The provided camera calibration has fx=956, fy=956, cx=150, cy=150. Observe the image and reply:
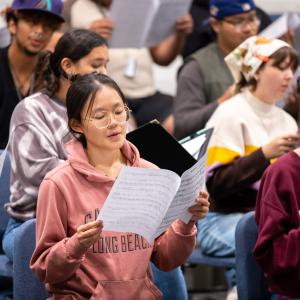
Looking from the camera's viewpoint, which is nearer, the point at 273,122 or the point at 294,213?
the point at 294,213

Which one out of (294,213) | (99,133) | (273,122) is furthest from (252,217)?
(273,122)

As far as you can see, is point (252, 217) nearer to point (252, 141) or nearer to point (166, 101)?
point (252, 141)

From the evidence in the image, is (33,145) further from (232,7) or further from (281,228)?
(232,7)

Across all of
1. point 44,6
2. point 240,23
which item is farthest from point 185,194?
point 240,23

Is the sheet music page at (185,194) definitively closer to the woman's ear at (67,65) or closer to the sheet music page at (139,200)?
the sheet music page at (139,200)

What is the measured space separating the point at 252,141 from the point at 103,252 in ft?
4.38

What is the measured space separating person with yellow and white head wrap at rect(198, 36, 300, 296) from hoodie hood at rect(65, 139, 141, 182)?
0.98 metres

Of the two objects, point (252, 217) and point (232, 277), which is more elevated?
point (252, 217)

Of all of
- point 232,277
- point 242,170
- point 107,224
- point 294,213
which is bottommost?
point 232,277

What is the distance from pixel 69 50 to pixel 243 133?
90cm

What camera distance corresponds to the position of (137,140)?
2973 mm

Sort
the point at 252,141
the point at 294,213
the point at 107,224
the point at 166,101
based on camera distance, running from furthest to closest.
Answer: the point at 166,101 < the point at 252,141 < the point at 294,213 < the point at 107,224

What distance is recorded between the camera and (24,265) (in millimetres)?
2973

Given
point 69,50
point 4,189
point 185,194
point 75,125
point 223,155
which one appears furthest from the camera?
point 223,155
